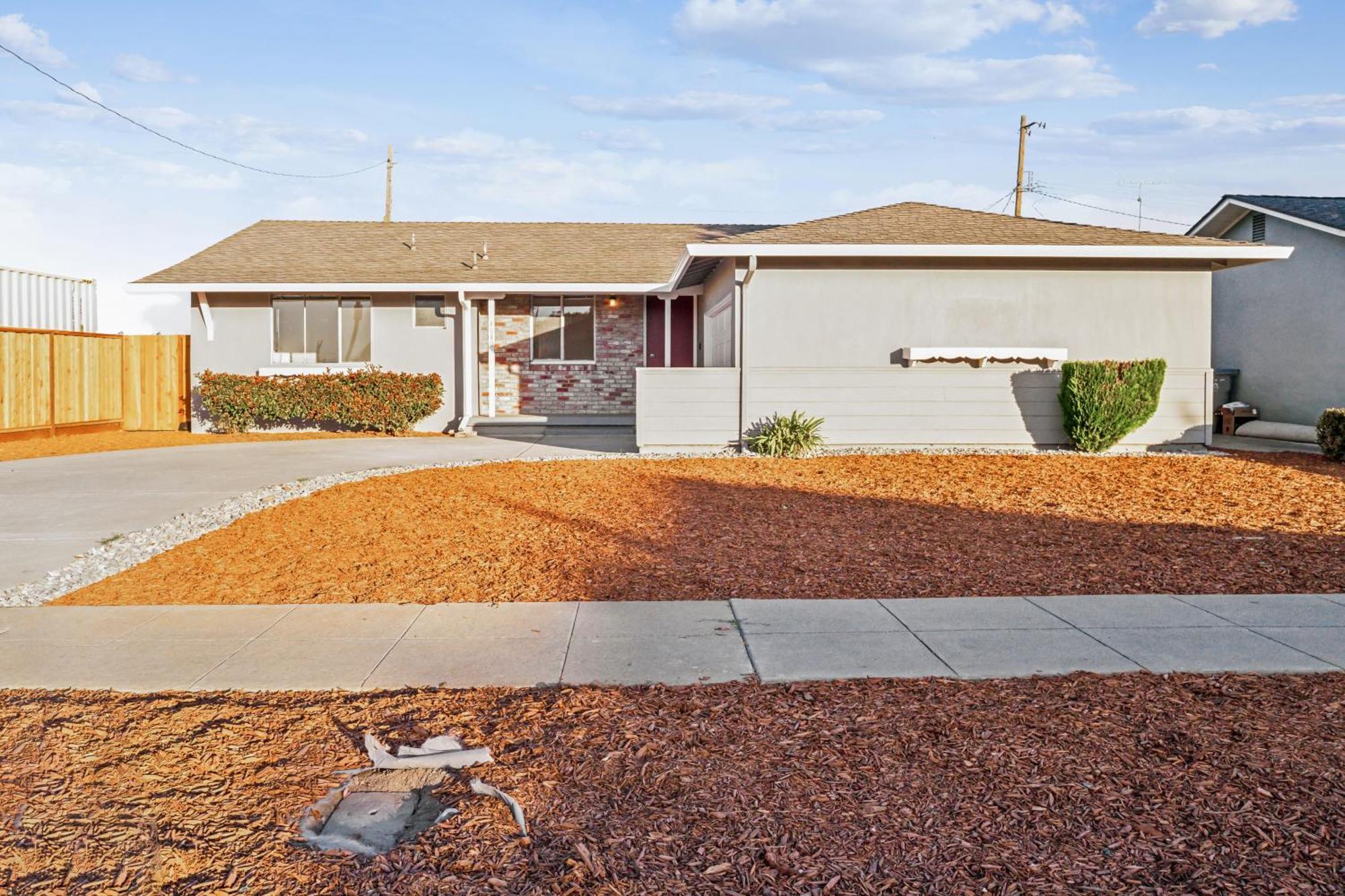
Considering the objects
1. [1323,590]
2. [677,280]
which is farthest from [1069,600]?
[677,280]

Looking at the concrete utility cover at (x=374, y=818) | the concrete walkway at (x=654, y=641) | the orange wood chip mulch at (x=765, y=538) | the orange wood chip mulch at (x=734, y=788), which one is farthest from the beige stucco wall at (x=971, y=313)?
the concrete utility cover at (x=374, y=818)

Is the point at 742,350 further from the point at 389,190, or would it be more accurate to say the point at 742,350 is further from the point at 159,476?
the point at 389,190

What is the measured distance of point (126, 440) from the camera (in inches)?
658

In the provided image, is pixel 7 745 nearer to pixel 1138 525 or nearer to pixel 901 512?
pixel 901 512

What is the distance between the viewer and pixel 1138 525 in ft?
26.8

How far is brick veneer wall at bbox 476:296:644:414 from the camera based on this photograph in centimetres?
1953

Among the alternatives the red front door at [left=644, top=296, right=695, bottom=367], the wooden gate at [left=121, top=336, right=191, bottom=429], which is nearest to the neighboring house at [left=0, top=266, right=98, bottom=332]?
the wooden gate at [left=121, top=336, right=191, bottom=429]

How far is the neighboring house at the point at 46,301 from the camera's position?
1757 cm

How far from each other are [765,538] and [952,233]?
8.49 m

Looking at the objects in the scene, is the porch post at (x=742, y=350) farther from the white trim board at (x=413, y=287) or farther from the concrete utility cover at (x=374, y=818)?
the concrete utility cover at (x=374, y=818)

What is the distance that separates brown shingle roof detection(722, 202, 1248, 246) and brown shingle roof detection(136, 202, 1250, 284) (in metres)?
0.02

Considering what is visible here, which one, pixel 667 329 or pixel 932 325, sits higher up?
pixel 667 329

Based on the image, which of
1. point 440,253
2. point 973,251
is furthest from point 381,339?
point 973,251

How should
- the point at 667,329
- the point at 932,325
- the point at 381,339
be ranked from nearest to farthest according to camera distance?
the point at 932,325 < the point at 381,339 < the point at 667,329
